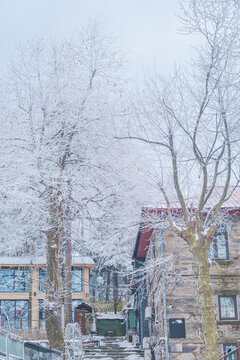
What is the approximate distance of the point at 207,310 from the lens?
9.04 m

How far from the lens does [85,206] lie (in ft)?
52.6

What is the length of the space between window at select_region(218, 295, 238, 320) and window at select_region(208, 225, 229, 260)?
1.26 metres

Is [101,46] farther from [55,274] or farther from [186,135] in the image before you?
[55,274]

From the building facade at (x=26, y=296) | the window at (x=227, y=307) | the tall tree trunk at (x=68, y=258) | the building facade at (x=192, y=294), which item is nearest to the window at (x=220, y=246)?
the building facade at (x=192, y=294)

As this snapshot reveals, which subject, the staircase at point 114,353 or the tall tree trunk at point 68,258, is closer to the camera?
the tall tree trunk at point 68,258

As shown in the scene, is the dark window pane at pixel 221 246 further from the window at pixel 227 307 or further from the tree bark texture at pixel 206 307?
the tree bark texture at pixel 206 307

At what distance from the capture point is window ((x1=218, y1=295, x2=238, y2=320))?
14031 millimetres

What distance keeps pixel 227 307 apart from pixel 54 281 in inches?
225

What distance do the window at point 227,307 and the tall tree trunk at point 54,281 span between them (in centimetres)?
516

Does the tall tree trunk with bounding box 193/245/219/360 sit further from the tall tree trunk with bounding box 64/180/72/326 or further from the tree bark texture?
the tall tree trunk with bounding box 64/180/72/326

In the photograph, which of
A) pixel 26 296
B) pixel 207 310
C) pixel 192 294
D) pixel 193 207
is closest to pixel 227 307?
pixel 192 294

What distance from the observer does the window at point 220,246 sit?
47.8 ft

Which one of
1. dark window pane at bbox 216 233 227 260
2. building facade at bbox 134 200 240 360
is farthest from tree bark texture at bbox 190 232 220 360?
dark window pane at bbox 216 233 227 260

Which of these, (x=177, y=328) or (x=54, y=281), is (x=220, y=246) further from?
(x=54, y=281)
